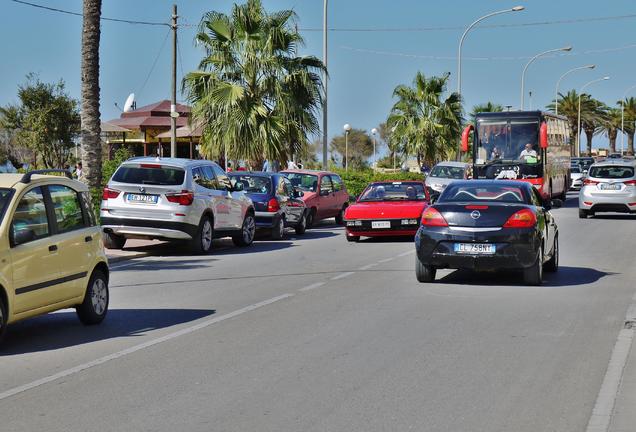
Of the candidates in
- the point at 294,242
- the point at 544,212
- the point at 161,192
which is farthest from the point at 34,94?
the point at 544,212

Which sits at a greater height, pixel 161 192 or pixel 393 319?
pixel 161 192

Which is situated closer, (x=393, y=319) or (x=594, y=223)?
(x=393, y=319)

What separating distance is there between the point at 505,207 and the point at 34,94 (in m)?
35.4

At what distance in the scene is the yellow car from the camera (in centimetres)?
930

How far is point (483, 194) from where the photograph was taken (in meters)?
15.3

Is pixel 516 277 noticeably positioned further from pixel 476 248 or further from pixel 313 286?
pixel 313 286

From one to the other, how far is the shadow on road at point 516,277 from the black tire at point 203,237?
223 inches

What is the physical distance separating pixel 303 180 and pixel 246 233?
23.7 ft

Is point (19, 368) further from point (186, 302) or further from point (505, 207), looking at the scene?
point (505, 207)

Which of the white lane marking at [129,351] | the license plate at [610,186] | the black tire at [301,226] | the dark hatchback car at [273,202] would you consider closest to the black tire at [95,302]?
the white lane marking at [129,351]

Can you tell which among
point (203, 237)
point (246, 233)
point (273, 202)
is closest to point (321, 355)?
point (203, 237)

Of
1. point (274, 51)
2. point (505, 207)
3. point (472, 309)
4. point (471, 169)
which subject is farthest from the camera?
point (471, 169)

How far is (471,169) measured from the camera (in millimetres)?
38625

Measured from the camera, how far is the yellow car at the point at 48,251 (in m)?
9.30
